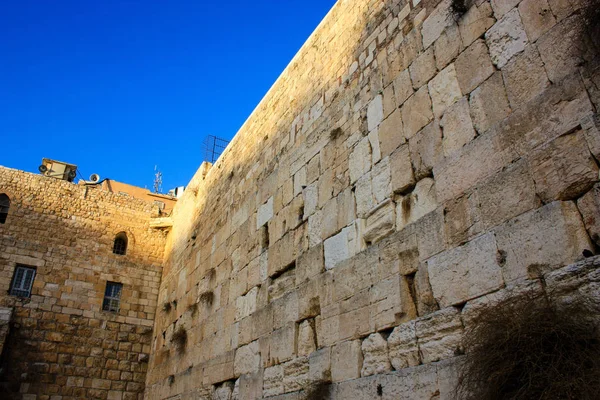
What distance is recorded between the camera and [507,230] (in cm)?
325

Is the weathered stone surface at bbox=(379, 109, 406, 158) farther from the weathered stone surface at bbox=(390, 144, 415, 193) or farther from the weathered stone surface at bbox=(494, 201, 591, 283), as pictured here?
the weathered stone surface at bbox=(494, 201, 591, 283)

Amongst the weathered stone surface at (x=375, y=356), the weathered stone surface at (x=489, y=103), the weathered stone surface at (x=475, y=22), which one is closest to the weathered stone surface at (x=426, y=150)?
the weathered stone surface at (x=489, y=103)

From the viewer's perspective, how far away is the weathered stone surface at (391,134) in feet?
14.9

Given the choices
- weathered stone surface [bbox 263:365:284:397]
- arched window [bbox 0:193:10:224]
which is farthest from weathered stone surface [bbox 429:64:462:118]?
arched window [bbox 0:193:10:224]

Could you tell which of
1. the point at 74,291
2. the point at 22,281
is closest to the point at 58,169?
the point at 22,281

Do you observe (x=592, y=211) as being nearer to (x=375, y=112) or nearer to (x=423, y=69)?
(x=423, y=69)

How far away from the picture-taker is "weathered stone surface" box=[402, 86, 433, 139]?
14.1 ft

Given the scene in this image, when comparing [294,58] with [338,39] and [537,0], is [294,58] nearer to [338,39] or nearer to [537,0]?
[338,39]

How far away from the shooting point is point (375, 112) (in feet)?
16.5

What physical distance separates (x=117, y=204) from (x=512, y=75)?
10169 mm

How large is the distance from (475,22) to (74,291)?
30.3ft

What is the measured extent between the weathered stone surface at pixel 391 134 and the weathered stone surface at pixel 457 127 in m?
0.51

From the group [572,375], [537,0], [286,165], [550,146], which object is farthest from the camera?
[286,165]

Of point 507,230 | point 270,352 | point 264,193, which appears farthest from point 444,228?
point 264,193
